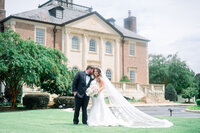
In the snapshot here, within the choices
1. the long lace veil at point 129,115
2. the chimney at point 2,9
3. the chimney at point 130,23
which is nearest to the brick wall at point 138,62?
the chimney at point 130,23

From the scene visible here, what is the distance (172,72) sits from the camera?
4922 centimetres

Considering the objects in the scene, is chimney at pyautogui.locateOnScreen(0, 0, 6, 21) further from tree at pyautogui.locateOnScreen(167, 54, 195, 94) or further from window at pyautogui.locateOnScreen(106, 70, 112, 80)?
tree at pyautogui.locateOnScreen(167, 54, 195, 94)

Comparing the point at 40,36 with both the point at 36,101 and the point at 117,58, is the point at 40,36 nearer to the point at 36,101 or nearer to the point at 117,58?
the point at 117,58

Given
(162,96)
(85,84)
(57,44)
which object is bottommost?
(162,96)

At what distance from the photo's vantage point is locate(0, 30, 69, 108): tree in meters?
17.9

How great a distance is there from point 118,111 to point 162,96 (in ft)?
89.2

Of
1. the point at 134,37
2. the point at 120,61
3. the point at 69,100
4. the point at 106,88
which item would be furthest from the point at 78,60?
the point at 106,88

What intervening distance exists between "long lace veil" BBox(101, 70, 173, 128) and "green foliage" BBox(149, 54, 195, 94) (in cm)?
4063

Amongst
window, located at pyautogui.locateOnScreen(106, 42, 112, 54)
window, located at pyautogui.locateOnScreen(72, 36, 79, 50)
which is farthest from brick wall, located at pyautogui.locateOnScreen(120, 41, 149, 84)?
window, located at pyautogui.locateOnScreen(72, 36, 79, 50)

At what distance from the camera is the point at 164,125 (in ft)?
28.7

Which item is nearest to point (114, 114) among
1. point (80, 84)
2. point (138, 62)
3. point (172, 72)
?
point (80, 84)

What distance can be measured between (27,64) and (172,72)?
36563 mm

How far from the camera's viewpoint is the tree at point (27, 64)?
17875mm

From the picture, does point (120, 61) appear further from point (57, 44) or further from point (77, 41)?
point (57, 44)
